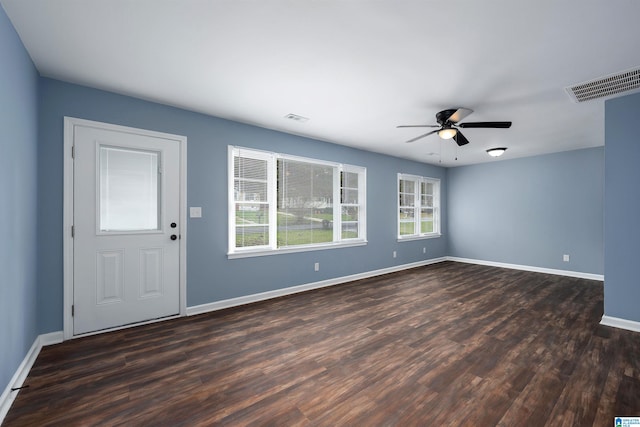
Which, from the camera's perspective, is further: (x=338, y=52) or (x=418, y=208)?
(x=418, y=208)

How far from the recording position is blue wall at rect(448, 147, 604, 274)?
18.0 feet

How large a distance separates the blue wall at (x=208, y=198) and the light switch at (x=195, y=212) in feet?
0.21

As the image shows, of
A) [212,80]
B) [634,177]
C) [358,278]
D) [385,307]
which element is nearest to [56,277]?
[212,80]

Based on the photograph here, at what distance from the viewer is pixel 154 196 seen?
3.29 m

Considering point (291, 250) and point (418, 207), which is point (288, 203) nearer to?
point (291, 250)

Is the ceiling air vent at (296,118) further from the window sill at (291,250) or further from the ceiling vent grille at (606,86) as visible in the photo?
the ceiling vent grille at (606,86)

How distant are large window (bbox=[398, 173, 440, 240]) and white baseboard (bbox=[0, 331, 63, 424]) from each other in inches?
231

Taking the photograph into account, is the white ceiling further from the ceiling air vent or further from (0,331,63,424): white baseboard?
(0,331,63,424): white baseboard

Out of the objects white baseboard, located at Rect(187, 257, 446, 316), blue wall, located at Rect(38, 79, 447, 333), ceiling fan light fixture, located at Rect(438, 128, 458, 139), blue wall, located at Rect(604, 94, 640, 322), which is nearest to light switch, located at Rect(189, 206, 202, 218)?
blue wall, located at Rect(38, 79, 447, 333)

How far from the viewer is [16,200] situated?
2.07 metres

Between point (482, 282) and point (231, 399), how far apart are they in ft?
16.3

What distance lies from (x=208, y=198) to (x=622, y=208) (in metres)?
5.01

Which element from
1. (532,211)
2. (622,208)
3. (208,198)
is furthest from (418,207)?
(208,198)

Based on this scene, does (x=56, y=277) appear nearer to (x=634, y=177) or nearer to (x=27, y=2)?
(x=27, y=2)
